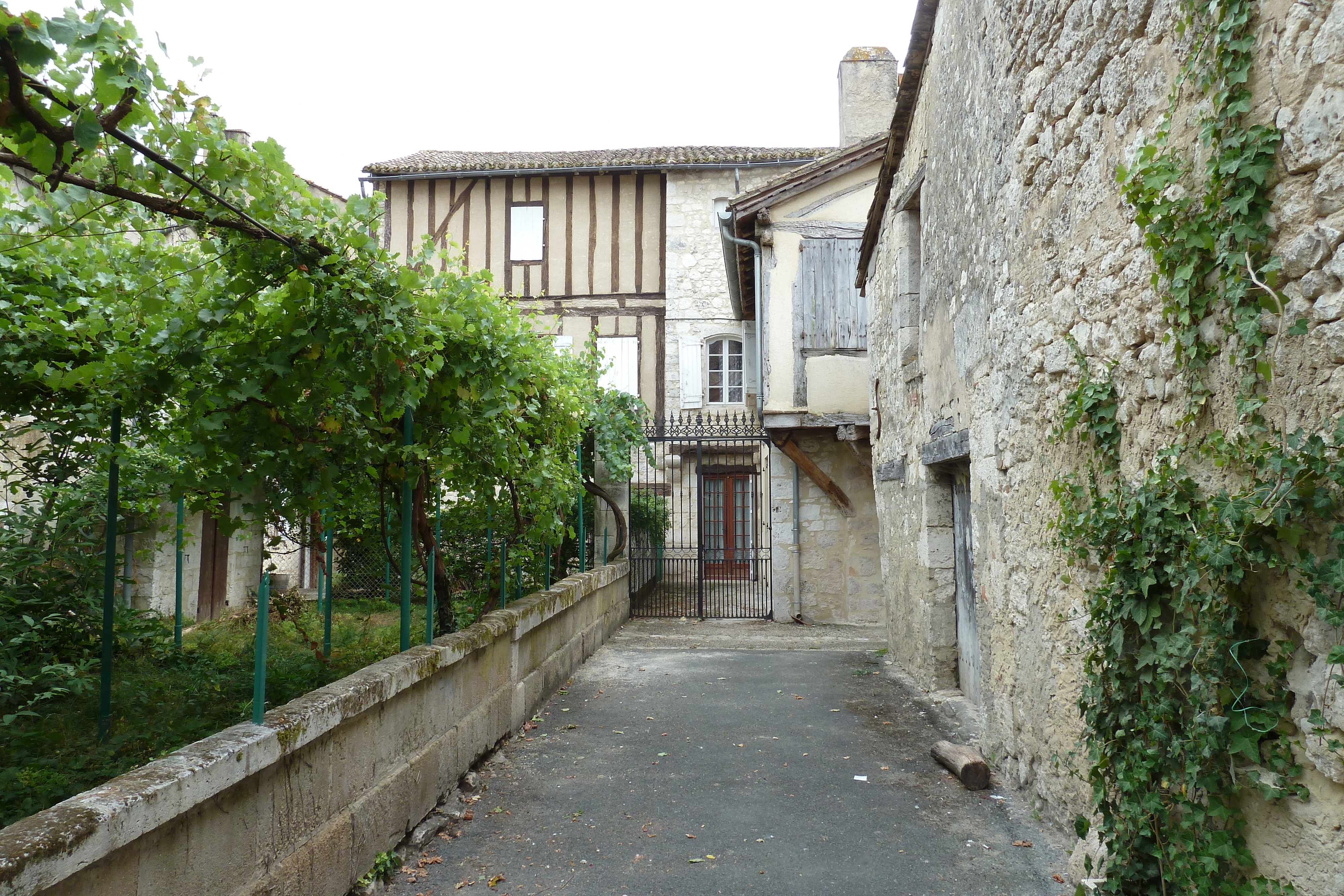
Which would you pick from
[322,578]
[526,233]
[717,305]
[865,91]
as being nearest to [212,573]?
[322,578]

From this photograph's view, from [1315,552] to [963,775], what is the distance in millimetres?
2709

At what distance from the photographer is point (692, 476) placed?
1485 centimetres

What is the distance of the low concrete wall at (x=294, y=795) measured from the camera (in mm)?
1854

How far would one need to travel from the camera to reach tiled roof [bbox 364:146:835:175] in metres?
15.3

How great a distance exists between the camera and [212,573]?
385 inches

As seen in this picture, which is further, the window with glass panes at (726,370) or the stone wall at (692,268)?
the window with glass panes at (726,370)

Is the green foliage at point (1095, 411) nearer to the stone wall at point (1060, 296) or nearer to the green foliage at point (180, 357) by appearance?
the stone wall at point (1060, 296)

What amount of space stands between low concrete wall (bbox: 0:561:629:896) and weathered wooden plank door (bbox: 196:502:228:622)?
6.02 m

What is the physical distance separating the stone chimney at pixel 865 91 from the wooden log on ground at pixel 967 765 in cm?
1040

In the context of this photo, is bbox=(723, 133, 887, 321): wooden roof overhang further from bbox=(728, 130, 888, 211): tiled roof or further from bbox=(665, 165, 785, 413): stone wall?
bbox=(665, 165, 785, 413): stone wall

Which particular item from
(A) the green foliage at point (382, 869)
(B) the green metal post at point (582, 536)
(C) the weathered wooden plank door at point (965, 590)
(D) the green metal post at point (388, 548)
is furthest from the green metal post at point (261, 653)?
(B) the green metal post at point (582, 536)

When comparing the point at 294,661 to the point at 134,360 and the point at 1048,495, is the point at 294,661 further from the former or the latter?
the point at 1048,495

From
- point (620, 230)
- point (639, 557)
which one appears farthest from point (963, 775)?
point (620, 230)

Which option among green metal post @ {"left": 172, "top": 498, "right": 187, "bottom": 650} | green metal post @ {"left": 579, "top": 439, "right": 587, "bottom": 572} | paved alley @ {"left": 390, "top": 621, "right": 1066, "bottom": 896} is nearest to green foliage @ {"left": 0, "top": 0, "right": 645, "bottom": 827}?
green metal post @ {"left": 172, "top": 498, "right": 187, "bottom": 650}
